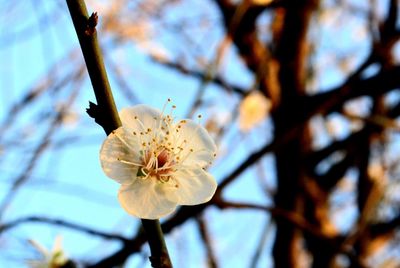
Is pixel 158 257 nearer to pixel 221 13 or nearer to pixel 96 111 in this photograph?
pixel 96 111

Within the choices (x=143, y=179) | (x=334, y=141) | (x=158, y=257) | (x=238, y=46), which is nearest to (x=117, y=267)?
(x=143, y=179)

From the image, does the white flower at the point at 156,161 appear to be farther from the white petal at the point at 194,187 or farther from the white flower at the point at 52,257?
the white flower at the point at 52,257

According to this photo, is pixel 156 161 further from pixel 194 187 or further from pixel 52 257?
pixel 52 257

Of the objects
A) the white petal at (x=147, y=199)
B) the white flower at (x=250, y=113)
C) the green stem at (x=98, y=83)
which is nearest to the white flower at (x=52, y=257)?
the white petal at (x=147, y=199)

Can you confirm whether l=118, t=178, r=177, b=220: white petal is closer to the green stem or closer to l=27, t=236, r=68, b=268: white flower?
the green stem

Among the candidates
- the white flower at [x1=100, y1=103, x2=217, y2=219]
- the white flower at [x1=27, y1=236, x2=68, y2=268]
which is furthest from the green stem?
the white flower at [x1=27, y1=236, x2=68, y2=268]

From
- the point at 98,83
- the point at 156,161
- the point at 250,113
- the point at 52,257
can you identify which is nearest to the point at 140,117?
the point at 156,161
